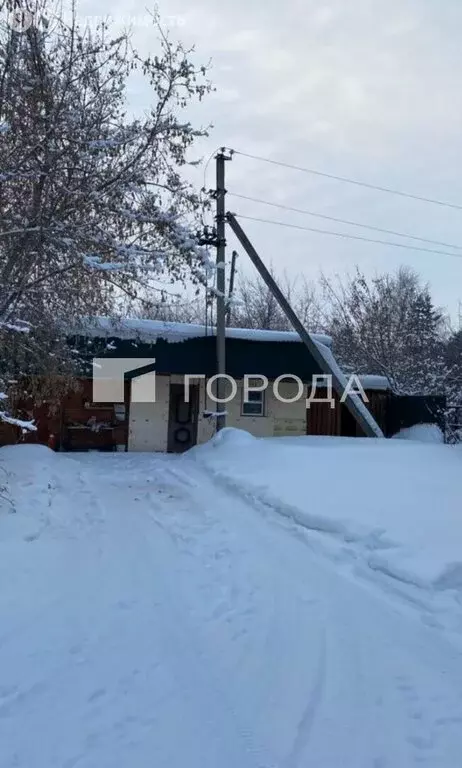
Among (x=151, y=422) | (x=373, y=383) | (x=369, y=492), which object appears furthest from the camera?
(x=373, y=383)

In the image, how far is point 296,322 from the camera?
16766mm

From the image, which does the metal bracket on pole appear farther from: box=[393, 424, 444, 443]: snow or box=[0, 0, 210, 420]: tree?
box=[0, 0, 210, 420]: tree

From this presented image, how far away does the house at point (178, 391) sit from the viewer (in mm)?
17266

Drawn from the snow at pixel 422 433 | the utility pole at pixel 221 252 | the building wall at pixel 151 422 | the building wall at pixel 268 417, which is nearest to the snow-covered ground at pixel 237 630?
the utility pole at pixel 221 252

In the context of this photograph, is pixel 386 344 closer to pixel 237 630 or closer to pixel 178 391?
pixel 178 391

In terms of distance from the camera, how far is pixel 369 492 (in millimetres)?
8359

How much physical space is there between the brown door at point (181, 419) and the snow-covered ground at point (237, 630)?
940 centimetres

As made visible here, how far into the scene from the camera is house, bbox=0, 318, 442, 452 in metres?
17.3

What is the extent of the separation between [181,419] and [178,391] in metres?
0.87

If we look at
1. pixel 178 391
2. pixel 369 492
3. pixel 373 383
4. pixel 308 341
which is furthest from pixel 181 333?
pixel 369 492

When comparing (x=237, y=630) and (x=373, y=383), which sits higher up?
(x=373, y=383)

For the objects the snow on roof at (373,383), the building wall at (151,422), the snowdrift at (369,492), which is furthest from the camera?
the snow on roof at (373,383)

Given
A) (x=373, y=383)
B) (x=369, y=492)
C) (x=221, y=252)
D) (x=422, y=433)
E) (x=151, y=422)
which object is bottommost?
(x=369, y=492)

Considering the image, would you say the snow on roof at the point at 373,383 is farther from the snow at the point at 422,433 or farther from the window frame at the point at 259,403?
the window frame at the point at 259,403
